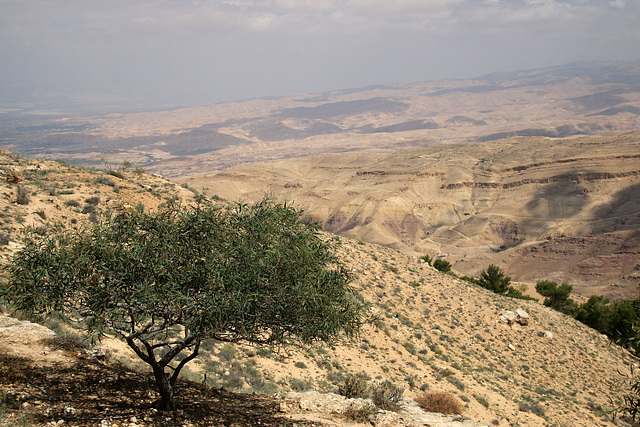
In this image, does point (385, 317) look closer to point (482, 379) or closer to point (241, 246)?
point (482, 379)

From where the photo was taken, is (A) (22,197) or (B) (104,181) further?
(B) (104,181)

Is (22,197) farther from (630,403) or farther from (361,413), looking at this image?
(630,403)

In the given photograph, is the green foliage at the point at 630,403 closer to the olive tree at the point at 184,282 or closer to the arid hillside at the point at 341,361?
the arid hillside at the point at 341,361

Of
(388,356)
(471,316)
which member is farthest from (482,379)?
(471,316)

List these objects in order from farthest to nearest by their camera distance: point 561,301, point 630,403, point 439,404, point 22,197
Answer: point 561,301, point 22,197, point 439,404, point 630,403

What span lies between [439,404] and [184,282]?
923 cm

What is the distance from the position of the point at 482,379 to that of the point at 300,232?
1288cm

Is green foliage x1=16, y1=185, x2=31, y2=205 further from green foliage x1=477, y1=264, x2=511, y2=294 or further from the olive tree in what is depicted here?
green foliage x1=477, y1=264, x2=511, y2=294

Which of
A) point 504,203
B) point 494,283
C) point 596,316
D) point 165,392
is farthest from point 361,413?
point 504,203

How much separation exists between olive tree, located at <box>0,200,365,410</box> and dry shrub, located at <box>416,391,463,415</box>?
18.3 ft

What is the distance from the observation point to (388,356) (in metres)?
16.8

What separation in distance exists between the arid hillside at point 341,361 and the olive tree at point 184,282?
1.38 meters

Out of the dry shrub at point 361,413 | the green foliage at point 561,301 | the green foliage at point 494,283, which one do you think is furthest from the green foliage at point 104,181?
the green foliage at point 561,301

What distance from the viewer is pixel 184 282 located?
7438 millimetres
